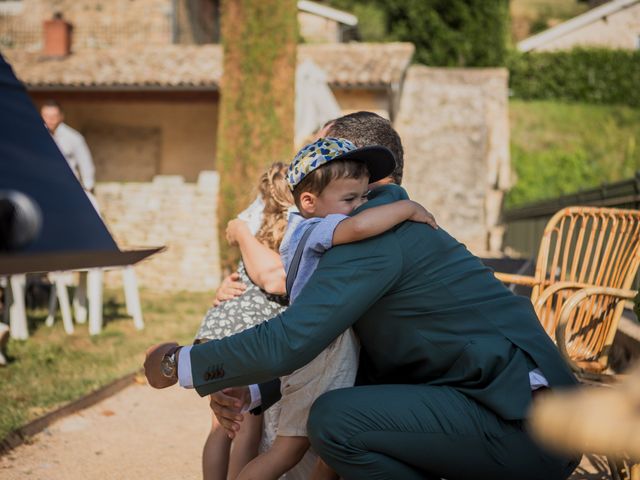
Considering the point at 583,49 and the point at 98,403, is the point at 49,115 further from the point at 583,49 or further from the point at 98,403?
the point at 583,49

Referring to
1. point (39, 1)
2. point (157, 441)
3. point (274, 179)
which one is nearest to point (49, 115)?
point (157, 441)

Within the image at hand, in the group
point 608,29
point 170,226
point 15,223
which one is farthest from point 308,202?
point 608,29

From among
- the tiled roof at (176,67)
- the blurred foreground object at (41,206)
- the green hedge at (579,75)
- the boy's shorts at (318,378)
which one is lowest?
the boy's shorts at (318,378)

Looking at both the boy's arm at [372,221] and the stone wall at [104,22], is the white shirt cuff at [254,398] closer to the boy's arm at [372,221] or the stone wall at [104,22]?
the boy's arm at [372,221]

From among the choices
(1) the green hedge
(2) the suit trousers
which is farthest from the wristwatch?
(1) the green hedge

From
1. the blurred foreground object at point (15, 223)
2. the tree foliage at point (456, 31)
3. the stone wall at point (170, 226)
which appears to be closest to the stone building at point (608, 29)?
the tree foliage at point (456, 31)

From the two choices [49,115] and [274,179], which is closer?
[274,179]

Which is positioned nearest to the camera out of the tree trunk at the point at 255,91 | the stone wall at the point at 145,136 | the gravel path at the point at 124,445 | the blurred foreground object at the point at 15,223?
the blurred foreground object at the point at 15,223

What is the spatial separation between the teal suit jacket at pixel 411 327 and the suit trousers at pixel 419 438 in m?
0.07

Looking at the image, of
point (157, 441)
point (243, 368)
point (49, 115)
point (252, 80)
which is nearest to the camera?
point (243, 368)

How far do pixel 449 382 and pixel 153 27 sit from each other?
25.0 meters

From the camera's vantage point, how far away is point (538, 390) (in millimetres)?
Result: 2385

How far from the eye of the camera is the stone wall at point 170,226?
1281cm

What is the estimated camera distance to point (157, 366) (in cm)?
246
